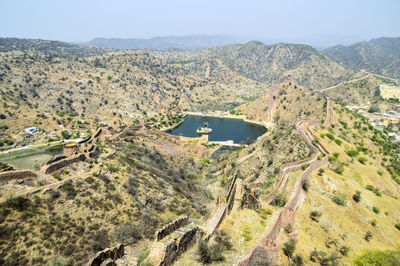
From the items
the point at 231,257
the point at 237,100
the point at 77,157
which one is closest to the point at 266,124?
the point at 237,100

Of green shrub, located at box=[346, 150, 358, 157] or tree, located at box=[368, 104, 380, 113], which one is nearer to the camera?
green shrub, located at box=[346, 150, 358, 157]

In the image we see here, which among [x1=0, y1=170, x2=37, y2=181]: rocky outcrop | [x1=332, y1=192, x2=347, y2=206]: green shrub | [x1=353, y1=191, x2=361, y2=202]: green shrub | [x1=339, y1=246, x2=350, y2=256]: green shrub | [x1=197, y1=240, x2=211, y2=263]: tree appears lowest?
[x1=353, y1=191, x2=361, y2=202]: green shrub

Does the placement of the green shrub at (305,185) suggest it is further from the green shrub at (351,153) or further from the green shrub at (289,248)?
the green shrub at (351,153)

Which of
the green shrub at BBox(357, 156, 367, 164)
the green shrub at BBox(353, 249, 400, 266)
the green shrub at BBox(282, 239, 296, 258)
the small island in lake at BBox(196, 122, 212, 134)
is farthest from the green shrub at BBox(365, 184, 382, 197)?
the small island in lake at BBox(196, 122, 212, 134)

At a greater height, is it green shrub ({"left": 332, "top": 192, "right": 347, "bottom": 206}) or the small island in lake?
green shrub ({"left": 332, "top": 192, "right": 347, "bottom": 206})

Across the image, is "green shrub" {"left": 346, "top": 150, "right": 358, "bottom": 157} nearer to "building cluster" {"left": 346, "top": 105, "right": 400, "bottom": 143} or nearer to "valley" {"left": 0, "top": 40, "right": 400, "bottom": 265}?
"valley" {"left": 0, "top": 40, "right": 400, "bottom": 265}

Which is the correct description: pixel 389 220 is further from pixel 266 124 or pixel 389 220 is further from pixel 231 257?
pixel 266 124

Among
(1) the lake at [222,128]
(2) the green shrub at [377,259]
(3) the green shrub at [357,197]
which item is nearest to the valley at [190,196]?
(3) the green shrub at [357,197]
